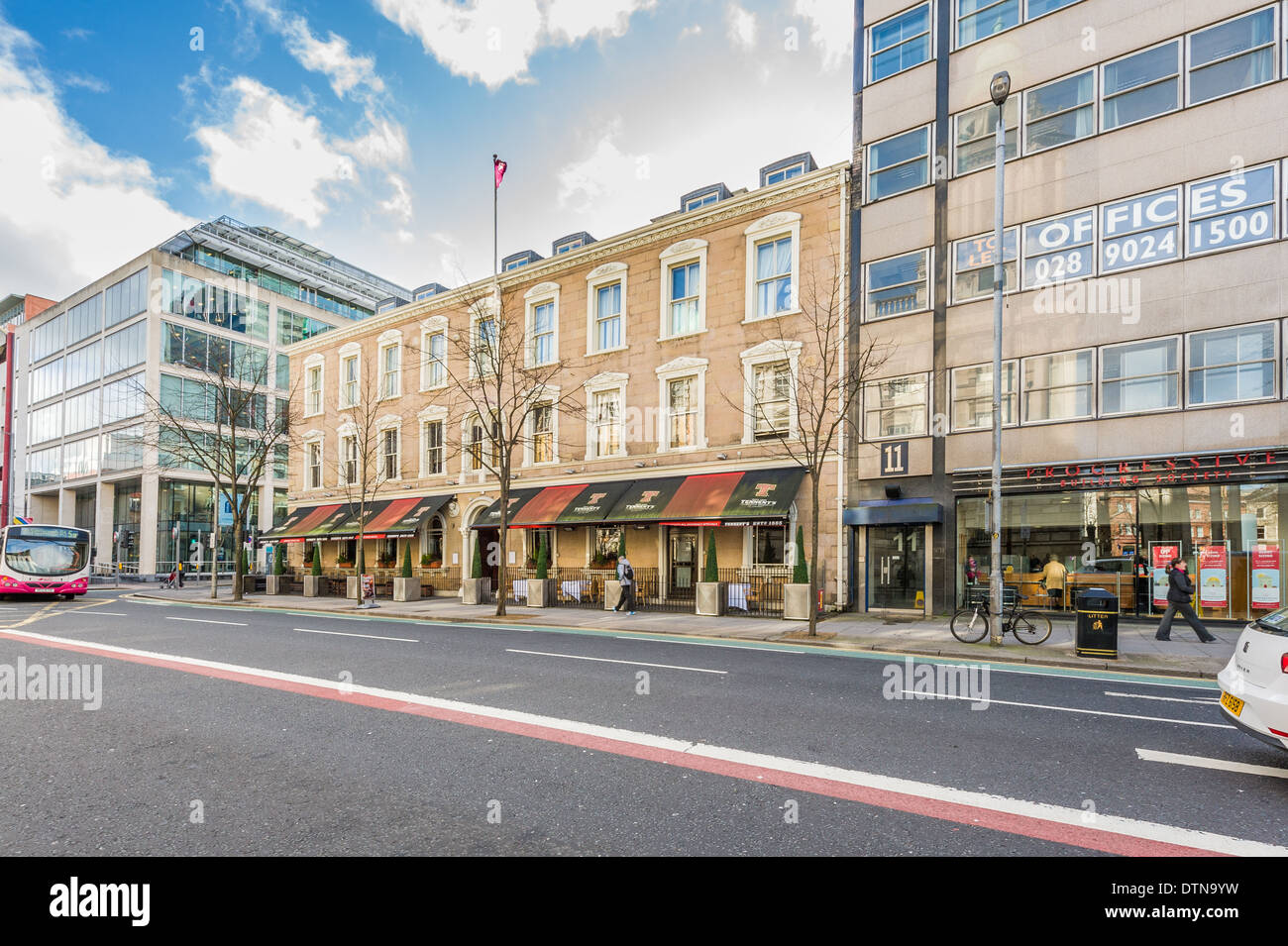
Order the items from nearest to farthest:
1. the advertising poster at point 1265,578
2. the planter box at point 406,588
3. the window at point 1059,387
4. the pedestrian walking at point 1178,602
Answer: the pedestrian walking at point 1178,602 < the advertising poster at point 1265,578 < the window at point 1059,387 < the planter box at point 406,588

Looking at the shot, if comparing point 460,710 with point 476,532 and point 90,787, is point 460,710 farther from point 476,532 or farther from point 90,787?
point 476,532

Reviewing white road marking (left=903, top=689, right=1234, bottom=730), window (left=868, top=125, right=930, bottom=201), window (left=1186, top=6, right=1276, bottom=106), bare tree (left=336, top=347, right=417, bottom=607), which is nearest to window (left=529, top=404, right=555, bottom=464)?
bare tree (left=336, top=347, right=417, bottom=607)

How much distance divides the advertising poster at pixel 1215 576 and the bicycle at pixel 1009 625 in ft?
17.2

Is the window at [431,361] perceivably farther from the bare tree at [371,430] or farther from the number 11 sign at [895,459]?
the number 11 sign at [895,459]

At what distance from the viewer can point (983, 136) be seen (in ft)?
60.4

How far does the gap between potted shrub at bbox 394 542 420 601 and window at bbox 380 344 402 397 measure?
32.6 feet

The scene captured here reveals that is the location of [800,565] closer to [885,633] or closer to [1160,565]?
[885,633]

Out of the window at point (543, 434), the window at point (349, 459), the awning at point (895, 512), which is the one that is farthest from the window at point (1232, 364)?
the window at point (349, 459)

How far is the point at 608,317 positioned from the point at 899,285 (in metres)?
10.4

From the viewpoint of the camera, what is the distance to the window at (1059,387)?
16.7 meters

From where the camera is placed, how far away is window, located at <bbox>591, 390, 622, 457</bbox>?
23.6 metres

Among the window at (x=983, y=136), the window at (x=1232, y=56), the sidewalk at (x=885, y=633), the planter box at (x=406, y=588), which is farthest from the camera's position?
the planter box at (x=406, y=588)

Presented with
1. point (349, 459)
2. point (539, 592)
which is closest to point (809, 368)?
point (539, 592)
